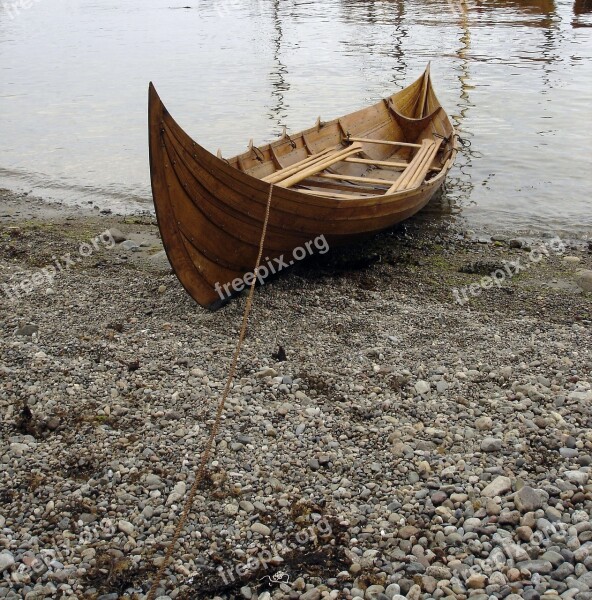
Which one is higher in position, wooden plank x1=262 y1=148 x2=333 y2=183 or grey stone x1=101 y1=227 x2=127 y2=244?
wooden plank x1=262 y1=148 x2=333 y2=183

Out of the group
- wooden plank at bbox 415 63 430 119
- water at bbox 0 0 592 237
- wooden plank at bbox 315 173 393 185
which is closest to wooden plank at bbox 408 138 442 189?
wooden plank at bbox 315 173 393 185

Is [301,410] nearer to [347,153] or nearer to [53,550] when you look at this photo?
[53,550]

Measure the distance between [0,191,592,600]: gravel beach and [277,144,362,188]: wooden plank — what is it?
4.62 ft

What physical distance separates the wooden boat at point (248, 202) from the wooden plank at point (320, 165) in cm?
2

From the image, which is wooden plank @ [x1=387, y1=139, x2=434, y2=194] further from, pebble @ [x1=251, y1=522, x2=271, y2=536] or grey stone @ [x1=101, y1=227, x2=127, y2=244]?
pebble @ [x1=251, y1=522, x2=271, y2=536]

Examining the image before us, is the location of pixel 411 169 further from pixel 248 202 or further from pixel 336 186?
pixel 248 202

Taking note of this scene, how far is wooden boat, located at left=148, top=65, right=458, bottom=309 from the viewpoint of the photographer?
7.58 meters

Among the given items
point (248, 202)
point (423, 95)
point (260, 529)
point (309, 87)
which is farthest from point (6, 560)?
point (309, 87)

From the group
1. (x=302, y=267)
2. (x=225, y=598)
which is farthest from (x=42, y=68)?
(x=225, y=598)

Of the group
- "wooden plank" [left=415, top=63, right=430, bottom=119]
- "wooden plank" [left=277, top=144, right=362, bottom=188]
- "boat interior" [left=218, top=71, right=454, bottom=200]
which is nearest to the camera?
"wooden plank" [left=277, top=144, right=362, bottom=188]

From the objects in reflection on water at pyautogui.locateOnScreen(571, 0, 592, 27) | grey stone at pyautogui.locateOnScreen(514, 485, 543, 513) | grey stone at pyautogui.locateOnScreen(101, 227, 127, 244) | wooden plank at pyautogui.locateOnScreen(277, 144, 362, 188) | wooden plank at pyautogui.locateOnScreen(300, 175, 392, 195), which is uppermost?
reflection on water at pyautogui.locateOnScreen(571, 0, 592, 27)

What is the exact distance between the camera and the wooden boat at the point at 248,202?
7.58m

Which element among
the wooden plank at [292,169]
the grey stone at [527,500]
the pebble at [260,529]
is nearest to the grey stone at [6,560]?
the pebble at [260,529]

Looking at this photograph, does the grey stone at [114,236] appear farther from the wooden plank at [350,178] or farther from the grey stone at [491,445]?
the grey stone at [491,445]
